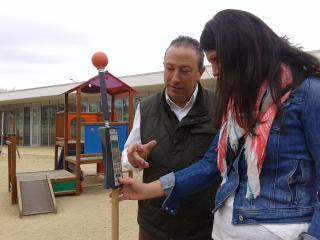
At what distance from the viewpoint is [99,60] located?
160cm

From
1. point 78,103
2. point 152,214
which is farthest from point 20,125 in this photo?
point 152,214

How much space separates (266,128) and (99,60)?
2.41 ft

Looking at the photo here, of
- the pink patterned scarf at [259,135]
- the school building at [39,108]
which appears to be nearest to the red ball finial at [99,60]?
the pink patterned scarf at [259,135]

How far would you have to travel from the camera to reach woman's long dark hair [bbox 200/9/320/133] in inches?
47.8

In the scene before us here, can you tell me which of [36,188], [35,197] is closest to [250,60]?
[35,197]

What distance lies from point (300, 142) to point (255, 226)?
0.29 meters

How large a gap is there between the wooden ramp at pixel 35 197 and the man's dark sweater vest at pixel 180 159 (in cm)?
449

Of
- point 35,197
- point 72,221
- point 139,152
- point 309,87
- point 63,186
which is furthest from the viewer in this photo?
point 63,186

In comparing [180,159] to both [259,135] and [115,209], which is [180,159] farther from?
[259,135]

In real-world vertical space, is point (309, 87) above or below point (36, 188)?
above

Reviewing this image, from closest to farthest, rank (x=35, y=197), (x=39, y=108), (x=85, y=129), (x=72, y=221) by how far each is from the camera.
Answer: (x=72, y=221), (x=35, y=197), (x=85, y=129), (x=39, y=108)

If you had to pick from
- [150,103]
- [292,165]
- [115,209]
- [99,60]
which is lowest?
[115,209]

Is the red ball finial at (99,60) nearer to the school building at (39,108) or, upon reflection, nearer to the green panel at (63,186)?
the green panel at (63,186)

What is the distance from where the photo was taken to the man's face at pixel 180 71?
2031 millimetres
